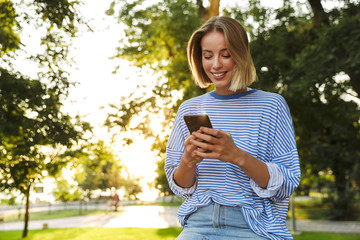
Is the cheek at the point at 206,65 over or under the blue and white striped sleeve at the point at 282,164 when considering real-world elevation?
over

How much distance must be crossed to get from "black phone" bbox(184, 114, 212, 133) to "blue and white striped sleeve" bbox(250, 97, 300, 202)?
1.05 feet

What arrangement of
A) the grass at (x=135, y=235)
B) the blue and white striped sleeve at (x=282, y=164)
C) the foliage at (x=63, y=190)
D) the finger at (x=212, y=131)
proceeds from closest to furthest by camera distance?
1. the finger at (x=212, y=131)
2. the blue and white striped sleeve at (x=282, y=164)
3. the foliage at (x=63, y=190)
4. the grass at (x=135, y=235)

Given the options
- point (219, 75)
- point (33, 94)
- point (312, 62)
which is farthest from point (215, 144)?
point (312, 62)

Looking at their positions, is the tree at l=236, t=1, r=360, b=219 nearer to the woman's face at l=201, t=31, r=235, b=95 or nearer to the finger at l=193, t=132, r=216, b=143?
the woman's face at l=201, t=31, r=235, b=95

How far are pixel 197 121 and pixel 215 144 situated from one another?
0.11 m

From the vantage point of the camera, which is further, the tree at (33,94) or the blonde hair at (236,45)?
the tree at (33,94)

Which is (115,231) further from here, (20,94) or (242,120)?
(242,120)

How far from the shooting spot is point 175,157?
194 centimetres

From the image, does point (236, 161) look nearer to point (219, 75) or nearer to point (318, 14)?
point (219, 75)

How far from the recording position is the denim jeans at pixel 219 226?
5.41 feet

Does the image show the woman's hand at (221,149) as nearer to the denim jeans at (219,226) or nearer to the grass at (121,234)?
the denim jeans at (219,226)

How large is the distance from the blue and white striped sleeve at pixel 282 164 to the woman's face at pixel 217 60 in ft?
0.84

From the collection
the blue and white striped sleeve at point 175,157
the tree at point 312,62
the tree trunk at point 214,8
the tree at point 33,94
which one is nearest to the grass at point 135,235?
the tree at point 312,62

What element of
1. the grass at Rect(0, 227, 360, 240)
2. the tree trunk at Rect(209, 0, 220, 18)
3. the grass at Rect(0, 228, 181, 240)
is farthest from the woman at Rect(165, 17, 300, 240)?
the grass at Rect(0, 228, 181, 240)
